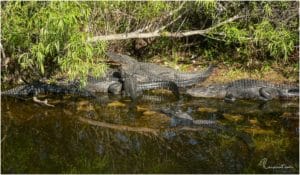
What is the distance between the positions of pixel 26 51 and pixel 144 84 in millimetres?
1762

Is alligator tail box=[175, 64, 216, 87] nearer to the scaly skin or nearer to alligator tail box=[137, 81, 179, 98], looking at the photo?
alligator tail box=[137, 81, 179, 98]

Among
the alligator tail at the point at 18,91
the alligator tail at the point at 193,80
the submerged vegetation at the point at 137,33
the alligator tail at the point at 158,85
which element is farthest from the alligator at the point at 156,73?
the alligator tail at the point at 18,91

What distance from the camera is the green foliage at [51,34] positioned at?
632 centimetres

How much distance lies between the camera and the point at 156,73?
8.17 m

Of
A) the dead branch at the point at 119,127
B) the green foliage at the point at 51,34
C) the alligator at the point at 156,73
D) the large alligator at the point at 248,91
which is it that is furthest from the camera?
the alligator at the point at 156,73

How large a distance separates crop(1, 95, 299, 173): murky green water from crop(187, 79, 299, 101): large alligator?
18 cm

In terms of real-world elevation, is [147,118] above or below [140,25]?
below

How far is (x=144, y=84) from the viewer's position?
25.3ft

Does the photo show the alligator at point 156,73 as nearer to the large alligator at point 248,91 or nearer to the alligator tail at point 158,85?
the alligator tail at point 158,85

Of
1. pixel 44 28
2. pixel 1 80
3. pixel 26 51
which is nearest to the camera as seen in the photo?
pixel 44 28

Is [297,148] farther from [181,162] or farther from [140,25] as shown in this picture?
[140,25]

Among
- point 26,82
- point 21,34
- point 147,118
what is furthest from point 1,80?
point 147,118

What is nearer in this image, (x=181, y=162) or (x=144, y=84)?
(x=181, y=162)

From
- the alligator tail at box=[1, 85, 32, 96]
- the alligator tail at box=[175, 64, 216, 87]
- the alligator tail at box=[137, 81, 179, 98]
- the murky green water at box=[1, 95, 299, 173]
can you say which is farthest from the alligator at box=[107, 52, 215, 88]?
the alligator tail at box=[1, 85, 32, 96]
